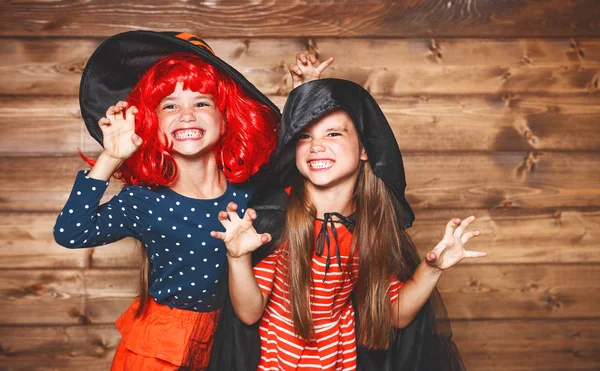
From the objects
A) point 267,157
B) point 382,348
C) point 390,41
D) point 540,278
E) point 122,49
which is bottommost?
point 382,348

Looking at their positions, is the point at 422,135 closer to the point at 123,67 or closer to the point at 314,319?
the point at 314,319

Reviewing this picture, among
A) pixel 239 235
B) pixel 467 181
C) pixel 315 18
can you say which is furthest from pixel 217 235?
pixel 467 181

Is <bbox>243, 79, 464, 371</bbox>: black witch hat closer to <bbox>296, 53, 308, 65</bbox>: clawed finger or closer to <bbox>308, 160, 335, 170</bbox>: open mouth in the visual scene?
<bbox>308, 160, 335, 170</bbox>: open mouth

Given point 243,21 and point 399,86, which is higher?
point 243,21

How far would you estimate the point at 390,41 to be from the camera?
2.17 m

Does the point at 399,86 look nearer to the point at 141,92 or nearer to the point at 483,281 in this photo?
the point at 483,281

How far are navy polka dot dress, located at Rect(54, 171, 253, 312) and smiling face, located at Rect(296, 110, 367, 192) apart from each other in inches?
9.9

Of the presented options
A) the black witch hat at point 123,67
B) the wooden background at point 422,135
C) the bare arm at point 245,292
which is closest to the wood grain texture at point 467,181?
the wooden background at point 422,135

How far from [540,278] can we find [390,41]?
1.07 m

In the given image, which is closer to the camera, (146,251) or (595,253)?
(146,251)

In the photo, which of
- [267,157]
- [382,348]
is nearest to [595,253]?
[382,348]

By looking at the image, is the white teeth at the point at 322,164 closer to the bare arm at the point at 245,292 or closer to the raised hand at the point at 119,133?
the bare arm at the point at 245,292

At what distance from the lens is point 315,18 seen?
2.14m

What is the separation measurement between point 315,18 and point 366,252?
994 millimetres
